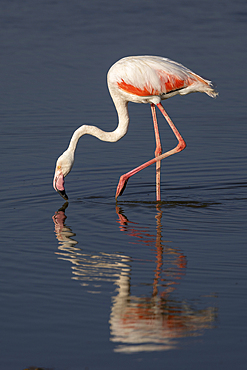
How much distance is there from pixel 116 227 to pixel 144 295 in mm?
2502

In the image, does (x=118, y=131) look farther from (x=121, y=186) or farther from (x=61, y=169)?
(x=61, y=169)

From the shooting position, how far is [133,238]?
790cm

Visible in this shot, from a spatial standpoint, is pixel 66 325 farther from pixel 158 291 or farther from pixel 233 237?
pixel 233 237

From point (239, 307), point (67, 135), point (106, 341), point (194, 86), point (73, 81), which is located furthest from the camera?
point (73, 81)

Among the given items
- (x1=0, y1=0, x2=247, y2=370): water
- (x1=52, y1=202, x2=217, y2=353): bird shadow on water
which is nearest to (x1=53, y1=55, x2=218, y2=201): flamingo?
(x1=0, y1=0, x2=247, y2=370): water

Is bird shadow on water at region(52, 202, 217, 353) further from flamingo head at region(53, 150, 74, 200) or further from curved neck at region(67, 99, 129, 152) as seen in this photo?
curved neck at region(67, 99, 129, 152)

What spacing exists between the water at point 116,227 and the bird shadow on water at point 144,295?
0.02 meters

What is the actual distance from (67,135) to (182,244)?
20.7ft

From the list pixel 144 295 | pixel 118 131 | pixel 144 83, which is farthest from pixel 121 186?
pixel 144 295

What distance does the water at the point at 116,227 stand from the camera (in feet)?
16.8

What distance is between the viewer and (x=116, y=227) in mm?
8422

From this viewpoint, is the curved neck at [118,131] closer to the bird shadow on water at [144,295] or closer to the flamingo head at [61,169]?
the flamingo head at [61,169]

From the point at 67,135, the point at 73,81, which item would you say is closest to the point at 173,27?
the point at 73,81

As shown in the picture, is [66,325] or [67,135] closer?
[66,325]
